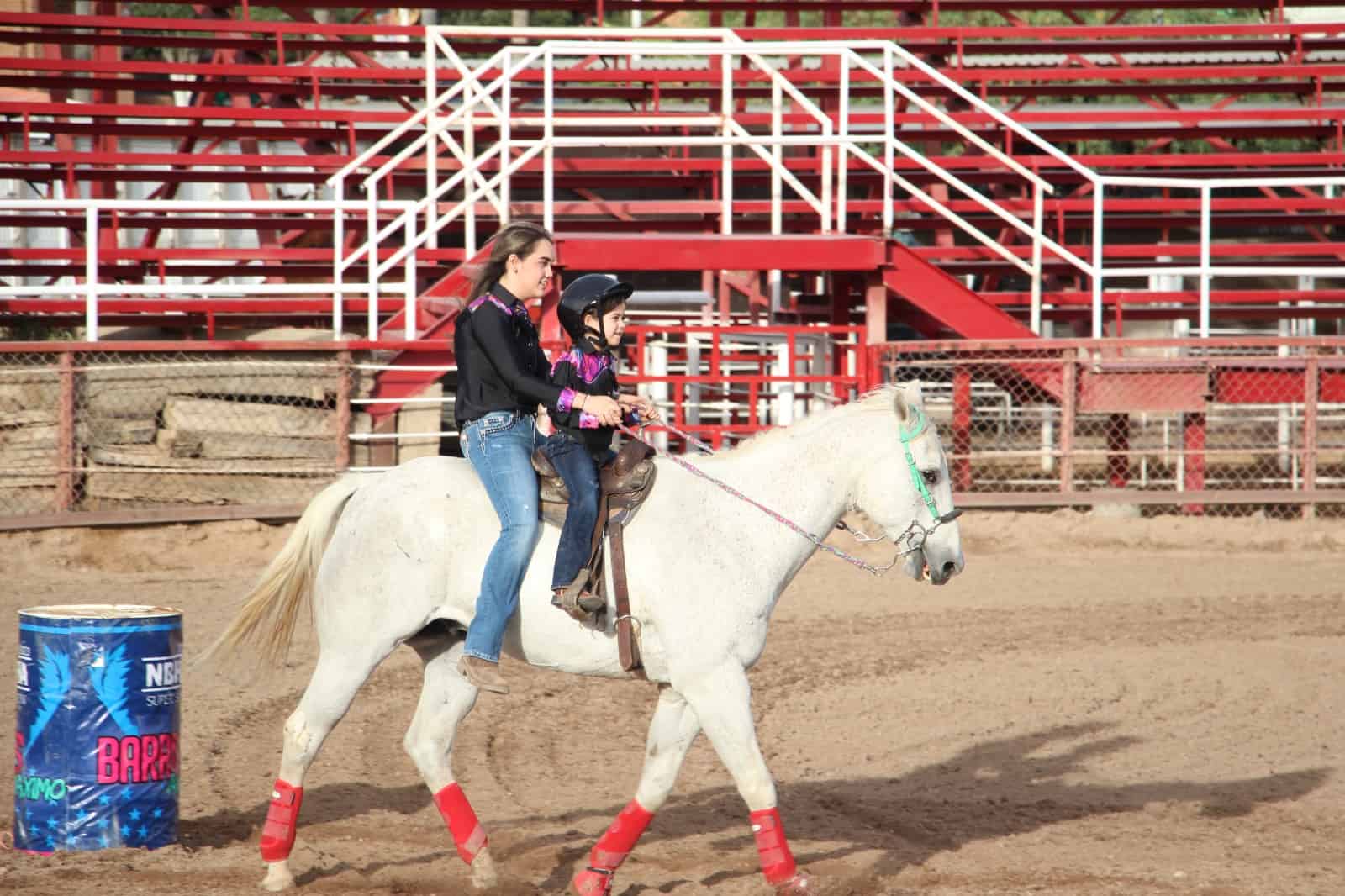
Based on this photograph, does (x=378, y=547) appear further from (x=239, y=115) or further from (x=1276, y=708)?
(x=239, y=115)

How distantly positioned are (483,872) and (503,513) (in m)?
1.30

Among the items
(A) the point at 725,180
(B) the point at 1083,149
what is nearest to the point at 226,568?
(A) the point at 725,180

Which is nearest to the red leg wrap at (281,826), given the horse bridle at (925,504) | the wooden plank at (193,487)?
the horse bridle at (925,504)

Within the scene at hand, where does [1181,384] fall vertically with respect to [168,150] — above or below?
below

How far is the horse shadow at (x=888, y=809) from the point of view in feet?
19.4

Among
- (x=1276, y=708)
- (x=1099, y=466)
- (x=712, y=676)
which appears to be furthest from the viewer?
(x=1099, y=466)

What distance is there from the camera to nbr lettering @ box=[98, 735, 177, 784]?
5629mm

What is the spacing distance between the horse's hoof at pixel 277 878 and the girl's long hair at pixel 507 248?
2.15 m

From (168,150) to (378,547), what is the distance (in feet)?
57.5

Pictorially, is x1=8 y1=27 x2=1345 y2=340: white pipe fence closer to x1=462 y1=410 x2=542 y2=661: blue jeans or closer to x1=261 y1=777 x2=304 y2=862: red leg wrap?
x1=462 y1=410 x2=542 y2=661: blue jeans

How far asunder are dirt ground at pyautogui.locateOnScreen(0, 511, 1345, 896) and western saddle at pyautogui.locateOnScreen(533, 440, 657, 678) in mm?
1012

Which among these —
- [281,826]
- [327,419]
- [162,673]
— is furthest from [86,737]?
[327,419]

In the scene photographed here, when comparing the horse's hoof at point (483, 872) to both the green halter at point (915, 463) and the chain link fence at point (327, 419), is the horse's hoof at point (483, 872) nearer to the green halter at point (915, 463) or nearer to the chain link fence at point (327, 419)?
the green halter at point (915, 463)

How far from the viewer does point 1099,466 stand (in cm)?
1709
